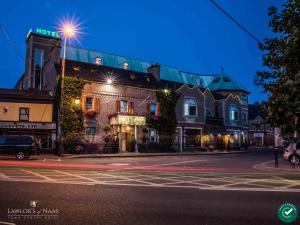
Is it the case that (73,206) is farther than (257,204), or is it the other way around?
(257,204)

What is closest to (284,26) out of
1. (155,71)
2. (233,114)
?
(155,71)

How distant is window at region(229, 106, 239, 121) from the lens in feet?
189

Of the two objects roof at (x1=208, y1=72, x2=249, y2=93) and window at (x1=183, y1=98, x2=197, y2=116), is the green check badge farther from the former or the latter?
roof at (x1=208, y1=72, x2=249, y2=93)

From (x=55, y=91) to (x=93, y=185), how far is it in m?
30.1

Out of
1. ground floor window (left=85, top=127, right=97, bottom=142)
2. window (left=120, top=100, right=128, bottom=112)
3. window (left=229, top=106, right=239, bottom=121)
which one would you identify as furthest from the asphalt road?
window (left=229, top=106, right=239, bottom=121)

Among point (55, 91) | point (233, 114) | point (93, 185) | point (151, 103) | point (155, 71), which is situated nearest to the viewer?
point (93, 185)

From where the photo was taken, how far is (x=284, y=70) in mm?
19969

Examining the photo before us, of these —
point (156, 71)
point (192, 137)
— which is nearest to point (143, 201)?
point (192, 137)

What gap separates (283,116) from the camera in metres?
20.4

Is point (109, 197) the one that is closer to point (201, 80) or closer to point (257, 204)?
point (257, 204)

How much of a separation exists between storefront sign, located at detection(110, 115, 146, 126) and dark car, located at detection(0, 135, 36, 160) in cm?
1380

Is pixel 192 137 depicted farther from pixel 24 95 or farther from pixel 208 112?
A: pixel 24 95

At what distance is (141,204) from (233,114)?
5124 cm
